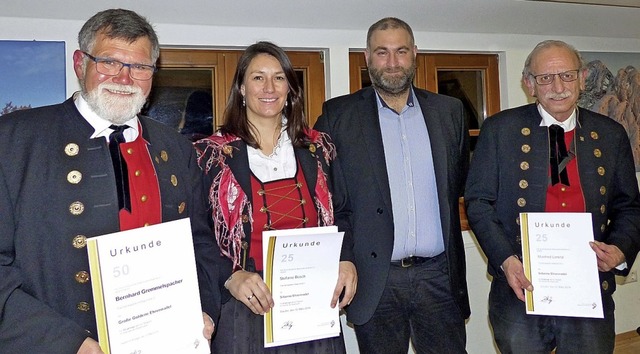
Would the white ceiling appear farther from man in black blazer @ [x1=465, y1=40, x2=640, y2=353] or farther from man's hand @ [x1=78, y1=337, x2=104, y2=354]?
man's hand @ [x1=78, y1=337, x2=104, y2=354]

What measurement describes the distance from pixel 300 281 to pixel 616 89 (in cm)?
295

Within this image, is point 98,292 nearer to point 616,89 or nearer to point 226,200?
point 226,200

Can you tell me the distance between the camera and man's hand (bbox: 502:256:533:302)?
1794 mm

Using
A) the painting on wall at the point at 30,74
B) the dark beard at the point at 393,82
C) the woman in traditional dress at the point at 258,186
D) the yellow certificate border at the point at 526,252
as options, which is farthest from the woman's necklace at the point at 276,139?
the painting on wall at the point at 30,74

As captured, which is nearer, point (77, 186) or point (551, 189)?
point (77, 186)

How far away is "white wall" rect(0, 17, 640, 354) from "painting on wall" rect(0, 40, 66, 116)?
0.03m

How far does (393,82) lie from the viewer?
2.04 m

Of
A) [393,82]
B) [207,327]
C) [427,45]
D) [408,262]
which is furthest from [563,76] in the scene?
[207,327]

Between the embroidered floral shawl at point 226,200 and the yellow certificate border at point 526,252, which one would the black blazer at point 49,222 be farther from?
the yellow certificate border at point 526,252

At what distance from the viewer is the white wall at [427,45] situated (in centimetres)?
244

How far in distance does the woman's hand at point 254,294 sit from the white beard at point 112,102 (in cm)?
57

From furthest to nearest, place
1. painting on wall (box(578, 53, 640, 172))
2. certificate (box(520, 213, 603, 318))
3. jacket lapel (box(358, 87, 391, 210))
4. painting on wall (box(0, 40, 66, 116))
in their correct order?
painting on wall (box(578, 53, 640, 172)) → painting on wall (box(0, 40, 66, 116)) → jacket lapel (box(358, 87, 391, 210)) → certificate (box(520, 213, 603, 318))

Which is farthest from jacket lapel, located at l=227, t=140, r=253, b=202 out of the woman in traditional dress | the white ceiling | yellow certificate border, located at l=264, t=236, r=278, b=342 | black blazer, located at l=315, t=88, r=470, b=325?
the white ceiling

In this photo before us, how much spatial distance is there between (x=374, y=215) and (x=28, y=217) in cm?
114
